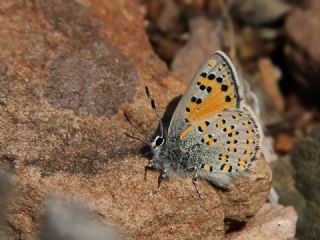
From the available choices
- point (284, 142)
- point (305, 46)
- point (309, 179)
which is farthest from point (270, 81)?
point (309, 179)

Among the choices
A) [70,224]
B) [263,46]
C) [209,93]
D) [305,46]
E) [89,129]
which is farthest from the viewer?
[263,46]

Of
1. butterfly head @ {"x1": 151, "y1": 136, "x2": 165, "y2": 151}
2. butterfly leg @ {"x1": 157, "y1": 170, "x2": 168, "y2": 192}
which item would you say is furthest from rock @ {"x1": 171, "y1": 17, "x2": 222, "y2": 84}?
butterfly leg @ {"x1": 157, "y1": 170, "x2": 168, "y2": 192}

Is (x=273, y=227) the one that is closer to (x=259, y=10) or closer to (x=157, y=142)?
(x=157, y=142)

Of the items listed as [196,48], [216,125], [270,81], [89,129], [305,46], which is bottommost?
[89,129]

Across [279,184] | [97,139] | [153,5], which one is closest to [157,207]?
[97,139]

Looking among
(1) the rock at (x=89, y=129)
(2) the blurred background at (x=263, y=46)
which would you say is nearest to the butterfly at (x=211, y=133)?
(1) the rock at (x=89, y=129)

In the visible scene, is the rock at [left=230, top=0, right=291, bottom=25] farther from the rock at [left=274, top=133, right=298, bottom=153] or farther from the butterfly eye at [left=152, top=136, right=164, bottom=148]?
the butterfly eye at [left=152, top=136, right=164, bottom=148]

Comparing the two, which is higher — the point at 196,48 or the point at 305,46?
the point at 305,46
